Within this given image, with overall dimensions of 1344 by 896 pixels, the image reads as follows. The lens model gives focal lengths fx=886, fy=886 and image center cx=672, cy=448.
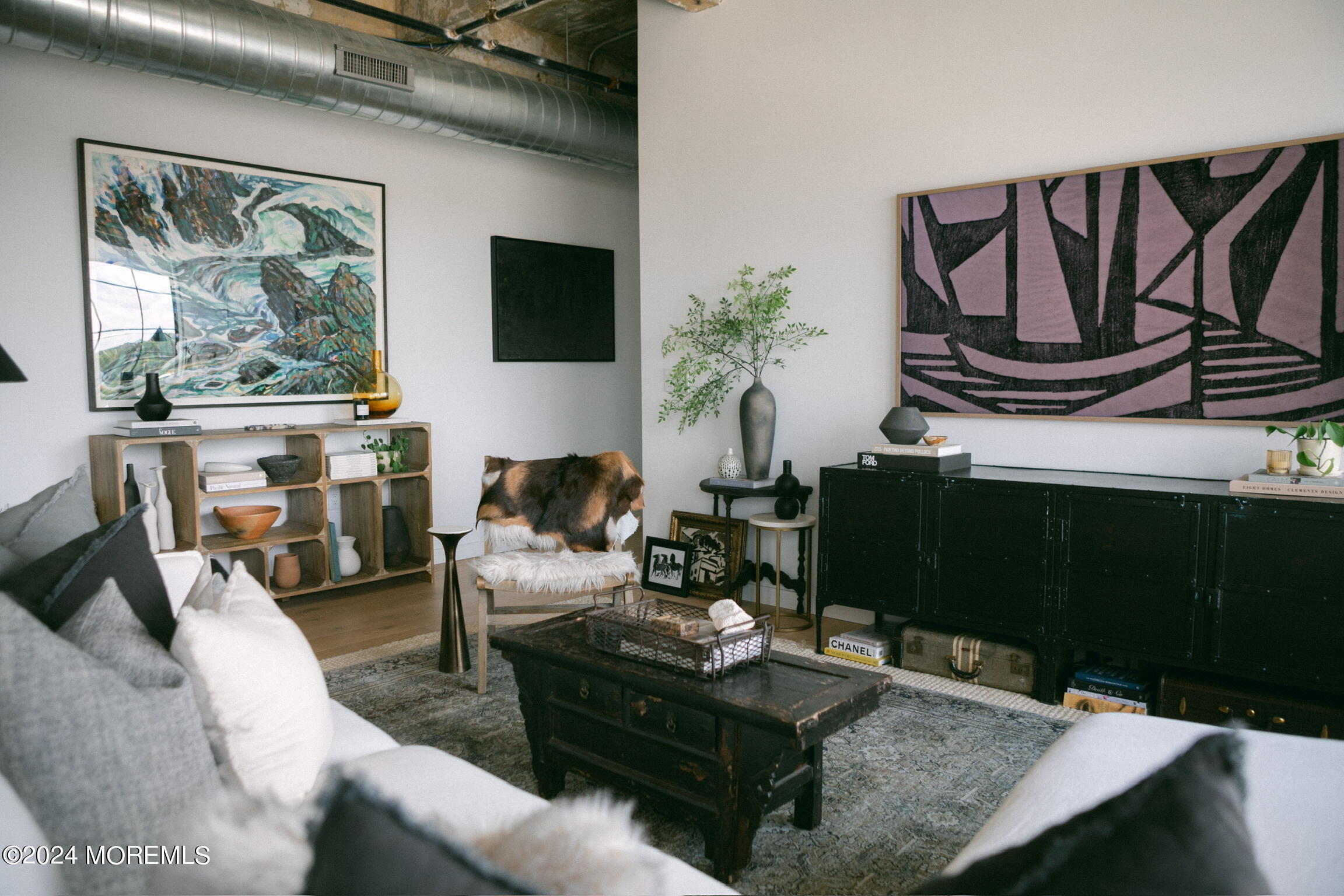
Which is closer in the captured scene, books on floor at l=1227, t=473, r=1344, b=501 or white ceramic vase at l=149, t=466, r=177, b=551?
books on floor at l=1227, t=473, r=1344, b=501

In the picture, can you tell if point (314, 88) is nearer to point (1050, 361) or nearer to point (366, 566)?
point (366, 566)

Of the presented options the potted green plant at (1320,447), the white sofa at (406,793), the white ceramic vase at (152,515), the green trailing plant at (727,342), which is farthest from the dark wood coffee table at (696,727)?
the white ceramic vase at (152,515)

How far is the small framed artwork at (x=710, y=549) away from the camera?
485cm

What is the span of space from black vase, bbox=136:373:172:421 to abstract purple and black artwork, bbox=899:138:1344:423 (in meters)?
3.60

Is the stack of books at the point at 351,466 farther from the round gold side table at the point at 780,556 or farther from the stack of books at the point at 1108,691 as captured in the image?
the stack of books at the point at 1108,691

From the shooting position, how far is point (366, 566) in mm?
5246

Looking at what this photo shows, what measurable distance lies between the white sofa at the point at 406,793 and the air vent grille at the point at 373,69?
10.3 ft

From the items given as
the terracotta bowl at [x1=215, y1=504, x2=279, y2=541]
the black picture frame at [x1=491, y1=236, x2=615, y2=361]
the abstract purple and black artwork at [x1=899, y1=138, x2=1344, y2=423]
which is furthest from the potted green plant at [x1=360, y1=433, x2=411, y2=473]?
the abstract purple and black artwork at [x1=899, y1=138, x2=1344, y2=423]

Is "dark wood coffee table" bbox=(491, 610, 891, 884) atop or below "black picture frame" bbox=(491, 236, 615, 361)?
below

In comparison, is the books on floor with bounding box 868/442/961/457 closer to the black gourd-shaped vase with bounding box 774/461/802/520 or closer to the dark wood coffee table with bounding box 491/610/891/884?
the black gourd-shaped vase with bounding box 774/461/802/520

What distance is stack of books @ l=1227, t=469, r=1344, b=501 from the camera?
2.81 metres

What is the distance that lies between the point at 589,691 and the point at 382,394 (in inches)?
132

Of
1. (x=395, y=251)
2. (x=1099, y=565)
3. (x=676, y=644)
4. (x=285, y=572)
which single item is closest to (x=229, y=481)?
(x=285, y=572)

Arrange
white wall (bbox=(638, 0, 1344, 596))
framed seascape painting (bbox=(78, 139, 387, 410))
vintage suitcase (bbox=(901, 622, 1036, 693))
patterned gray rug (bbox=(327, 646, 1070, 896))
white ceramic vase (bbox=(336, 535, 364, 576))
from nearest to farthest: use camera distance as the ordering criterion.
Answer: patterned gray rug (bbox=(327, 646, 1070, 896)) → white wall (bbox=(638, 0, 1344, 596)) → vintage suitcase (bbox=(901, 622, 1036, 693)) → framed seascape painting (bbox=(78, 139, 387, 410)) → white ceramic vase (bbox=(336, 535, 364, 576))
